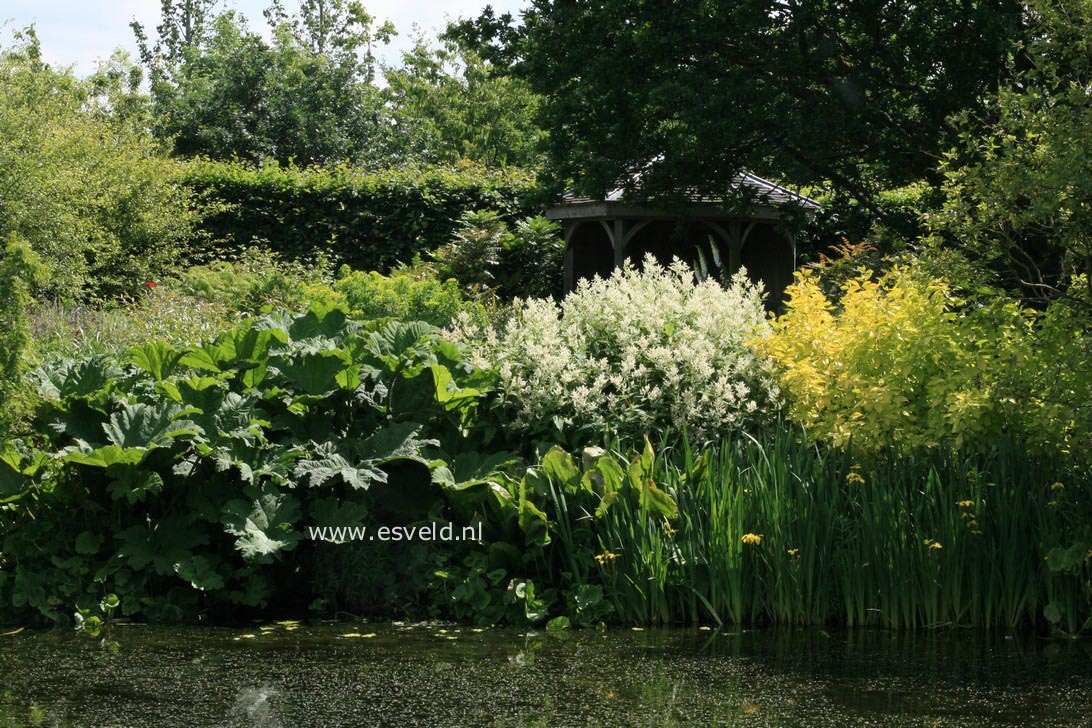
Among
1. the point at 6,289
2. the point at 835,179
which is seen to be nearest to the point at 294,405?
the point at 6,289

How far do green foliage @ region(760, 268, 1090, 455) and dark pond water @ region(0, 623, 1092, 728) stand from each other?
0.96 meters

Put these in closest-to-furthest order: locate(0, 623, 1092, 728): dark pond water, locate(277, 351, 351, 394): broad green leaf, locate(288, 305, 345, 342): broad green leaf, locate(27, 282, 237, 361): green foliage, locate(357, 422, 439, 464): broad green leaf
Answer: locate(0, 623, 1092, 728): dark pond water < locate(357, 422, 439, 464): broad green leaf < locate(277, 351, 351, 394): broad green leaf < locate(288, 305, 345, 342): broad green leaf < locate(27, 282, 237, 361): green foliage

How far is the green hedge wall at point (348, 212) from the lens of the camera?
16453 mm

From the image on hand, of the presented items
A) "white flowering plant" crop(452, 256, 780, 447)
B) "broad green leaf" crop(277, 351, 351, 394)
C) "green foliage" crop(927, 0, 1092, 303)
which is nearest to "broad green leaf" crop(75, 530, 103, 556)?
"broad green leaf" crop(277, 351, 351, 394)

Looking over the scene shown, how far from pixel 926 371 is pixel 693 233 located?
28.4 feet

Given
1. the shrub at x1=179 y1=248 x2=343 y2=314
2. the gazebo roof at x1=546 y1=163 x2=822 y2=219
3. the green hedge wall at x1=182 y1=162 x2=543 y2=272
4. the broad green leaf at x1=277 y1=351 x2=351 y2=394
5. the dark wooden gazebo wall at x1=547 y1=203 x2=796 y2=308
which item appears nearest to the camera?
the broad green leaf at x1=277 y1=351 x2=351 y2=394

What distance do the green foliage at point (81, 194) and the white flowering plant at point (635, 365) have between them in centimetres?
838

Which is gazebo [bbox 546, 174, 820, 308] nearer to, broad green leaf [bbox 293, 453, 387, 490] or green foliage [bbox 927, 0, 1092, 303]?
green foliage [bbox 927, 0, 1092, 303]

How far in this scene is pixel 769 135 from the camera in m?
9.60

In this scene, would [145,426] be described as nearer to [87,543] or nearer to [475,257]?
[87,543]

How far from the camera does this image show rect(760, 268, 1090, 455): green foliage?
15.3ft

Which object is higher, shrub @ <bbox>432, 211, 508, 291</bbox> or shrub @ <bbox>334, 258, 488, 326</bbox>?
shrub @ <bbox>432, 211, 508, 291</bbox>

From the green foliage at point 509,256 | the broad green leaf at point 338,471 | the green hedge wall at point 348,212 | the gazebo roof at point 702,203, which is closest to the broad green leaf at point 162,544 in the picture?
the broad green leaf at point 338,471

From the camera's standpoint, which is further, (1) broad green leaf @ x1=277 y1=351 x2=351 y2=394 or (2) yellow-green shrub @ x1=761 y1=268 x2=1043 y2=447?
(1) broad green leaf @ x1=277 y1=351 x2=351 y2=394
